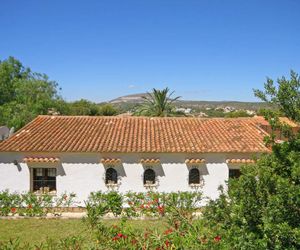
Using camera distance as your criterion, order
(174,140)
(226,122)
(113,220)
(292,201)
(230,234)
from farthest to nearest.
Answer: (226,122)
(174,140)
(113,220)
(230,234)
(292,201)

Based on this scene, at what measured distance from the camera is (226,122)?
23.7 metres

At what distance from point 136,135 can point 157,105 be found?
81.3 feet

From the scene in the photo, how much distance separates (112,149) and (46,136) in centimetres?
483

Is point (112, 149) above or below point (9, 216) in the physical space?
above

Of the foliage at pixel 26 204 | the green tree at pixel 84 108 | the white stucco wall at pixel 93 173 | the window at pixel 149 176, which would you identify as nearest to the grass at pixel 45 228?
the foliage at pixel 26 204

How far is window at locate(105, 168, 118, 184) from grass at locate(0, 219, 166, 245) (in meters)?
3.48

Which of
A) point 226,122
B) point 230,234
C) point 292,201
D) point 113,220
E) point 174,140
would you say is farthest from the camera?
point 226,122

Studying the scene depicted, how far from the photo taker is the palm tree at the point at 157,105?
44719 millimetres

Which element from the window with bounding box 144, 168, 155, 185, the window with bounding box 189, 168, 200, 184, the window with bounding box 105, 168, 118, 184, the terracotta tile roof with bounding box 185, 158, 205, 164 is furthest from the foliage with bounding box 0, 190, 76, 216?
the window with bounding box 189, 168, 200, 184

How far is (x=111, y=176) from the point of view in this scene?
19.4 metres

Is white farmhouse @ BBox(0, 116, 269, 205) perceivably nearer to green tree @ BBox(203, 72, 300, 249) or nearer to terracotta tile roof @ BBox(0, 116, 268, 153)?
terracotta tile roof @ BBox(0, 116, 268, 153)

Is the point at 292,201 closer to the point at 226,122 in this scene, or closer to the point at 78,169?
the point at 78,169

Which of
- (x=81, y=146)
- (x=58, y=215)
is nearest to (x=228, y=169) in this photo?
(x=81, y=146)

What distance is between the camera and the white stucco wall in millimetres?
19016
